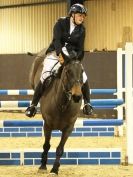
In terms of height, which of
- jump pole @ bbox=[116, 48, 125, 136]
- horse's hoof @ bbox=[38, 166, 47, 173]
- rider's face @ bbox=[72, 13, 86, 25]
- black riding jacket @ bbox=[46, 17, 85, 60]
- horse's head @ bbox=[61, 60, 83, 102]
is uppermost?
rider's face @ bbox=[72, 13, 86, 25]

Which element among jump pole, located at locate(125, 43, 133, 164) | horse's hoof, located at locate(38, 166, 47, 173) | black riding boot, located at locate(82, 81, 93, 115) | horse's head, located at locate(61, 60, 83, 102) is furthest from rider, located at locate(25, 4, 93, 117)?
jump pole, located at locate(125, 43, 133, 164)

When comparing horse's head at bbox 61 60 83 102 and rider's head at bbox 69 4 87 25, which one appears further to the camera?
rider's head at bbox 69 4 87 25

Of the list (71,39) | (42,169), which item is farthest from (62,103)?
(42,169)

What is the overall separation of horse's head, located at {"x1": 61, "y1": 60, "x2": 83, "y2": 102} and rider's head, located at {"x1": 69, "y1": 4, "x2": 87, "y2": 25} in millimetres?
708

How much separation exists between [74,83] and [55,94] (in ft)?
2.49

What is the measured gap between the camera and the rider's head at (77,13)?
639cm

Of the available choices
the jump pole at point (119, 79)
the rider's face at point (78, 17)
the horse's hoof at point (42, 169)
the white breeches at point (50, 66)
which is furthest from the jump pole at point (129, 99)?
the jump pole at point (119, 79)

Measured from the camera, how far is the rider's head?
639cm

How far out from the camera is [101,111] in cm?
1545

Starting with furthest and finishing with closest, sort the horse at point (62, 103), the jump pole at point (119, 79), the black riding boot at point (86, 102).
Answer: the jump pole at point (119, 79)
the black riding boot at point (86, 102)
the horse at point (62, 103)

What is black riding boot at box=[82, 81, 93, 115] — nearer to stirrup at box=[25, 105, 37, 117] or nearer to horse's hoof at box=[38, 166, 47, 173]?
stirrup at box=[25, 105, 37, 117]

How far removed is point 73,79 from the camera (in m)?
5.88

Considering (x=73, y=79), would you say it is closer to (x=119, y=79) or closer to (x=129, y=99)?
(x=129, y=99)

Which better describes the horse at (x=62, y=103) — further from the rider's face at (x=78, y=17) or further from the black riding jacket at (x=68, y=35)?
the rider's face at (x=78, y=17)
